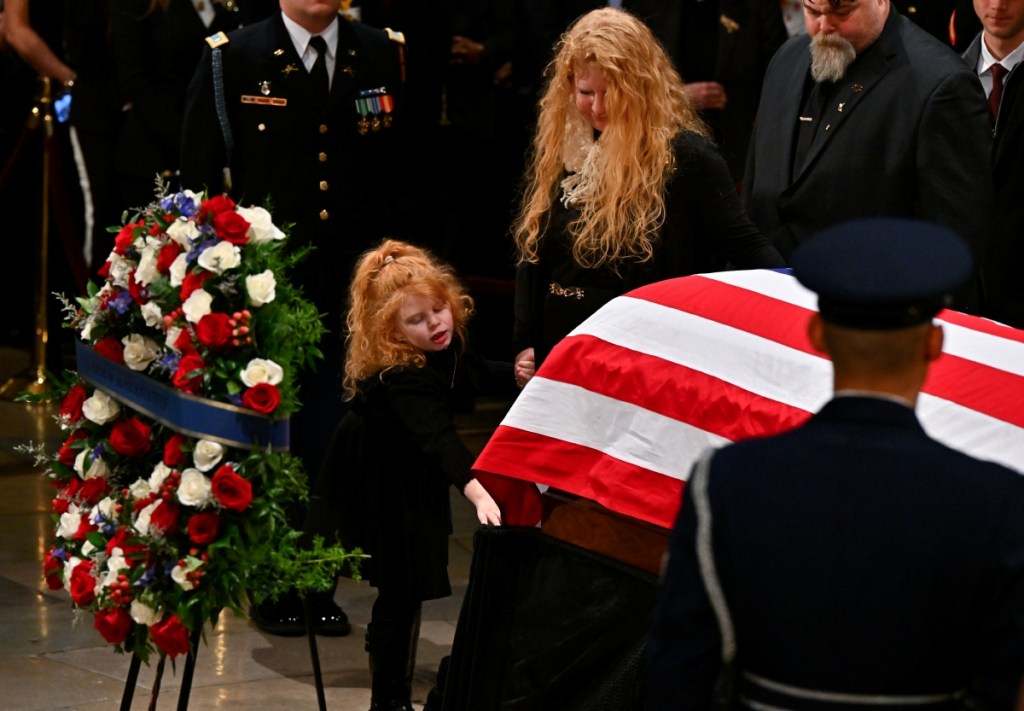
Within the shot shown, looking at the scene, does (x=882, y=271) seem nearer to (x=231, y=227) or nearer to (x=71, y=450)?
(x=231, y=227)

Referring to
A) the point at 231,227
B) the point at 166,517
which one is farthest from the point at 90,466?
the point at 231,227

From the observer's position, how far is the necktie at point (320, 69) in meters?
5.32

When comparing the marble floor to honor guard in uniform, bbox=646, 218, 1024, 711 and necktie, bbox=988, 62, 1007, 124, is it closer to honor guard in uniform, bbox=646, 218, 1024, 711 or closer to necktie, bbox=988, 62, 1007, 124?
honor guard in uniform, bbox=646, 218, 1024, 711

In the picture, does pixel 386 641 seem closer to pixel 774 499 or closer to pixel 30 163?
pixel 774 499

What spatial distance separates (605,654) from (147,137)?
4.26m

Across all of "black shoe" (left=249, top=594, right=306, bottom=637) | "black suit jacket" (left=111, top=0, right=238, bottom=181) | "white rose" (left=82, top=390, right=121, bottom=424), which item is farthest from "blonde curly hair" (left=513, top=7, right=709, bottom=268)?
"black suit jacket" (left=111, top=0, right=238, bottom=181)

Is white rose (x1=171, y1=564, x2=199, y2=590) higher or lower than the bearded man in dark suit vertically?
lower

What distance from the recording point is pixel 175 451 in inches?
140

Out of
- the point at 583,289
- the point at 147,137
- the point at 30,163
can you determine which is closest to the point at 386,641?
the point at 583,289

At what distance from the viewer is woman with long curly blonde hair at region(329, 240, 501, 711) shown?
422 cm

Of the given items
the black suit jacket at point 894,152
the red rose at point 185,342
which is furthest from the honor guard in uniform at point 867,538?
the black suit jacket at point 894,152

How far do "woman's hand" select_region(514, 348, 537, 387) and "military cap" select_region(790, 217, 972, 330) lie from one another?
221 cm

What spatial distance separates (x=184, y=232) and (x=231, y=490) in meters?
0.53

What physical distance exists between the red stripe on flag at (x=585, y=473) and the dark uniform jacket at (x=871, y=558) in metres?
A: 0.97
